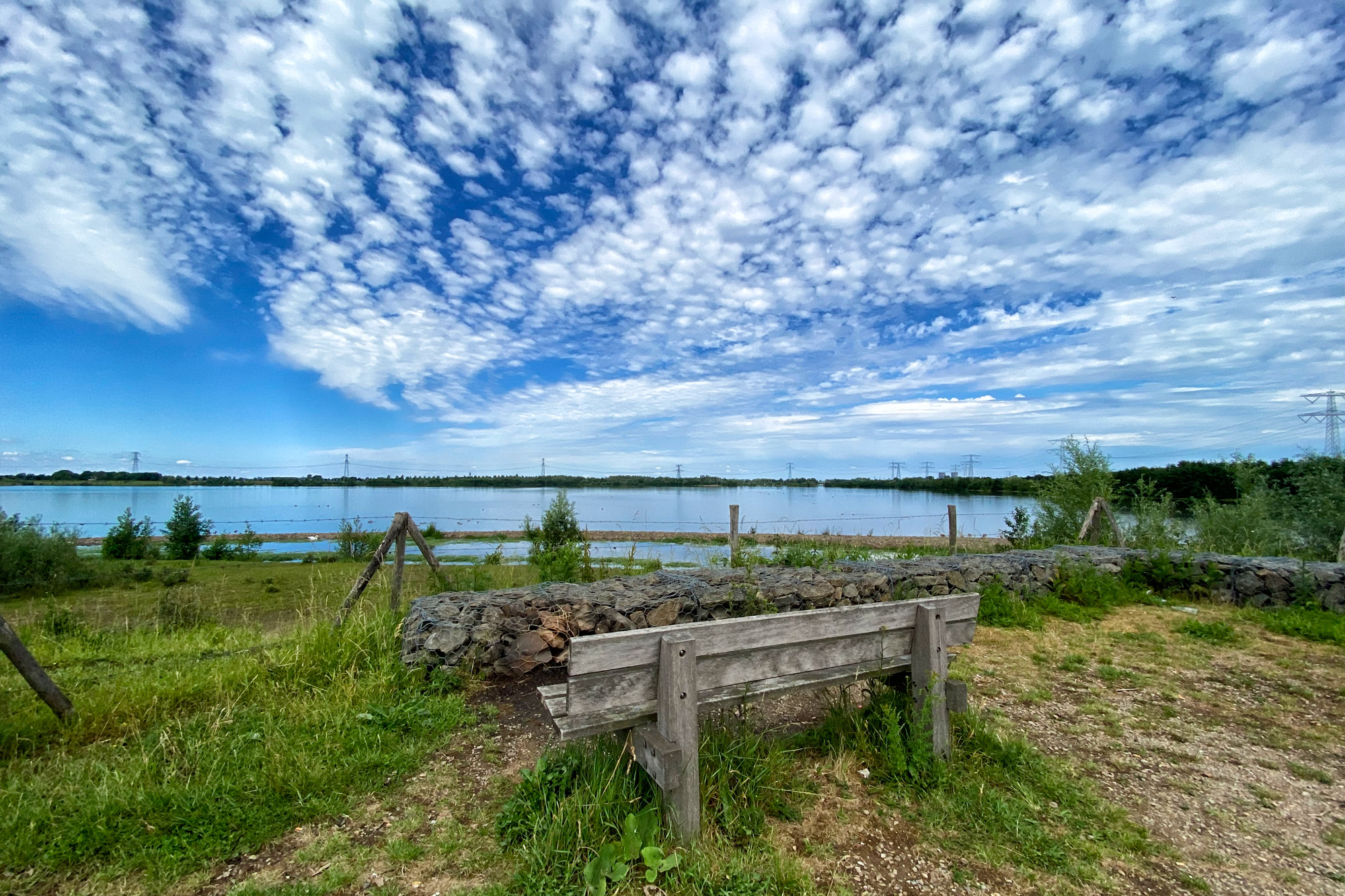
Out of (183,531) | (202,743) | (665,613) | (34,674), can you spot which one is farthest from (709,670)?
(183,531)

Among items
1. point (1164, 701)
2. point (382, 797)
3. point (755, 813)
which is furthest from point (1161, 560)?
point (382, 797)

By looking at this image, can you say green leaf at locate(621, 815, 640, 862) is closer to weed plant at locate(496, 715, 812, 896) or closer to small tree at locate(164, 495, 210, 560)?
weed plant at locate(496, 715, 812, 896)

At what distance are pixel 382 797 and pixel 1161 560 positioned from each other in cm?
931

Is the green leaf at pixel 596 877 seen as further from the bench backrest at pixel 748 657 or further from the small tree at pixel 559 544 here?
the small tree at pixel 559 544

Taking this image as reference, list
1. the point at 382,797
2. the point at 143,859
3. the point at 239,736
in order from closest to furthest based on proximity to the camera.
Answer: the point at 143,859
the point at 382,797
the point at 239,736

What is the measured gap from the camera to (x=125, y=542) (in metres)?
14.9

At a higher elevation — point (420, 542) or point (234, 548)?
point (420, 542)

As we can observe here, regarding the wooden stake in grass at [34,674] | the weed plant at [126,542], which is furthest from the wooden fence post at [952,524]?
the weed plant at [126,542]

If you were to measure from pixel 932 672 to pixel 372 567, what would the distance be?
187 inches

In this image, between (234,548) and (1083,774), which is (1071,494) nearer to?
(1083,774)

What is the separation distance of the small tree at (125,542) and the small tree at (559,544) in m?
12.1

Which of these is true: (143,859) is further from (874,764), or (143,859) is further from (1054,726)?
(1054,726)

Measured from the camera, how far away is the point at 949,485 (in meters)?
60.6

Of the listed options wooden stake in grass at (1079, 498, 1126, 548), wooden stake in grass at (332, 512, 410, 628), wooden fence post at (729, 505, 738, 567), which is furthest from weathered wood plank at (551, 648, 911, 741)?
wooden stake in grass at (1079, 498, 1126, 548)
